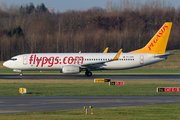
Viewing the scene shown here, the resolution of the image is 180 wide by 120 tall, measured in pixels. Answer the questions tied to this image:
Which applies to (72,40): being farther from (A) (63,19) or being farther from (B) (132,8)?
(B) (132,8)

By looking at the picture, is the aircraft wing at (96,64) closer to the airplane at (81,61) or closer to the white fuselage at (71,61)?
the airplane at (81,61)

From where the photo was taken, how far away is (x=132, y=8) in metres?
153

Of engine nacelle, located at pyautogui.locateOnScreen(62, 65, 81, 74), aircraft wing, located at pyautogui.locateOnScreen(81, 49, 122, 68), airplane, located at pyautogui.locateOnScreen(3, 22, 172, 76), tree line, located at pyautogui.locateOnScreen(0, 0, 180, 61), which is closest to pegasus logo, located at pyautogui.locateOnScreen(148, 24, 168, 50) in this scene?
airplane, located at pyautogui.locateOnScreen(3, 22, 172, 76)

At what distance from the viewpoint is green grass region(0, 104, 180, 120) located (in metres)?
16.6

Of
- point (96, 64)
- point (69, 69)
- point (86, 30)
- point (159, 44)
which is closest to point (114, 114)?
point (69, 69)

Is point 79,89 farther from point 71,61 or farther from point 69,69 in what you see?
point 71,61

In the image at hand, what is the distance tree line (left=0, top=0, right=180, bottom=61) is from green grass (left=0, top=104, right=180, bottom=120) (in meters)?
76.1

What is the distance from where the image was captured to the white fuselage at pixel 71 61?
4794cm

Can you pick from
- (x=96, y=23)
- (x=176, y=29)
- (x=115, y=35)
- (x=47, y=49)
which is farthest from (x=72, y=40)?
(x=176, y=29)

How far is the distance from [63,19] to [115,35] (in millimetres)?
39511

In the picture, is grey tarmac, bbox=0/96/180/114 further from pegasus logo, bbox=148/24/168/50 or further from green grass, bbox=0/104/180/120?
pegasus logo, bbox=148/24/168/50

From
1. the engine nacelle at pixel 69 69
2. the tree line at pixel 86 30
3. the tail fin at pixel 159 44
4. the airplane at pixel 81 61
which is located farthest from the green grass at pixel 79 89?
the tree line at pixel 86 30

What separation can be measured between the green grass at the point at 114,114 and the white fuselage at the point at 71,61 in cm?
2865

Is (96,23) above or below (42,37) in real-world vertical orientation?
above
